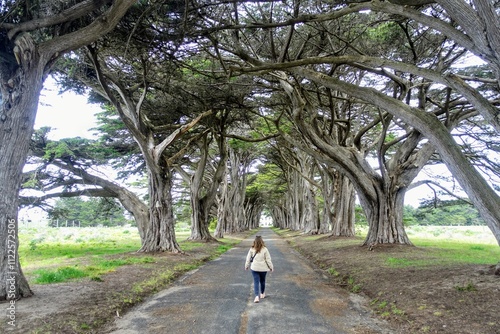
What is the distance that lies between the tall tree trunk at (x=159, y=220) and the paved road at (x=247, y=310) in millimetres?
5239

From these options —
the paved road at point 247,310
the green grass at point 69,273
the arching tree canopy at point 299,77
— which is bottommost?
the paved road at point 247,310

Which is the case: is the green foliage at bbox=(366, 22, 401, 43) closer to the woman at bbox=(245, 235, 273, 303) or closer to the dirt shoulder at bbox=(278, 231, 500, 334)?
the dirt shoulder at bbox=(278, 231, 500, 334)

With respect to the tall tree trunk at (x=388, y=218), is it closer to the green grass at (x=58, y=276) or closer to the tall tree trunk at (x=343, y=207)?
the tall tree trunk at (x=343, y=207)

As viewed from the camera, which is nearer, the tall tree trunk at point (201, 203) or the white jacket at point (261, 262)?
the white jacket at point (261, 262)

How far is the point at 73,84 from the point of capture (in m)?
12.1

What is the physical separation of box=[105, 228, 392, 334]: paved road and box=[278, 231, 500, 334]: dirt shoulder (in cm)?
42

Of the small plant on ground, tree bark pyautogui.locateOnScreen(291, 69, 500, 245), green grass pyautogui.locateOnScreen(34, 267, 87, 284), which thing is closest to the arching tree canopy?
tree bark pyautogui.locateOnScreen(291, 69, 500, 245)

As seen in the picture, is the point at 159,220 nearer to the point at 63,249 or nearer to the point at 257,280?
the point at 63,249

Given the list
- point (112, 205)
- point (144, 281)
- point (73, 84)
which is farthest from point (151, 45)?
point (112, 205)

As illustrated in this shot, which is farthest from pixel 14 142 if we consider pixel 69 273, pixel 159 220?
pixel 159 220

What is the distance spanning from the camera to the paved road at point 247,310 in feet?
16.4

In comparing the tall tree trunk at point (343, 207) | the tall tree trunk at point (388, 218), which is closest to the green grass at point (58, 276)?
the tall tree trunk at point (388, 218)

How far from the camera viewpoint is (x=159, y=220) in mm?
14234

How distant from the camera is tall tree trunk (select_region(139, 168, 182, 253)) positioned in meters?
13.9
